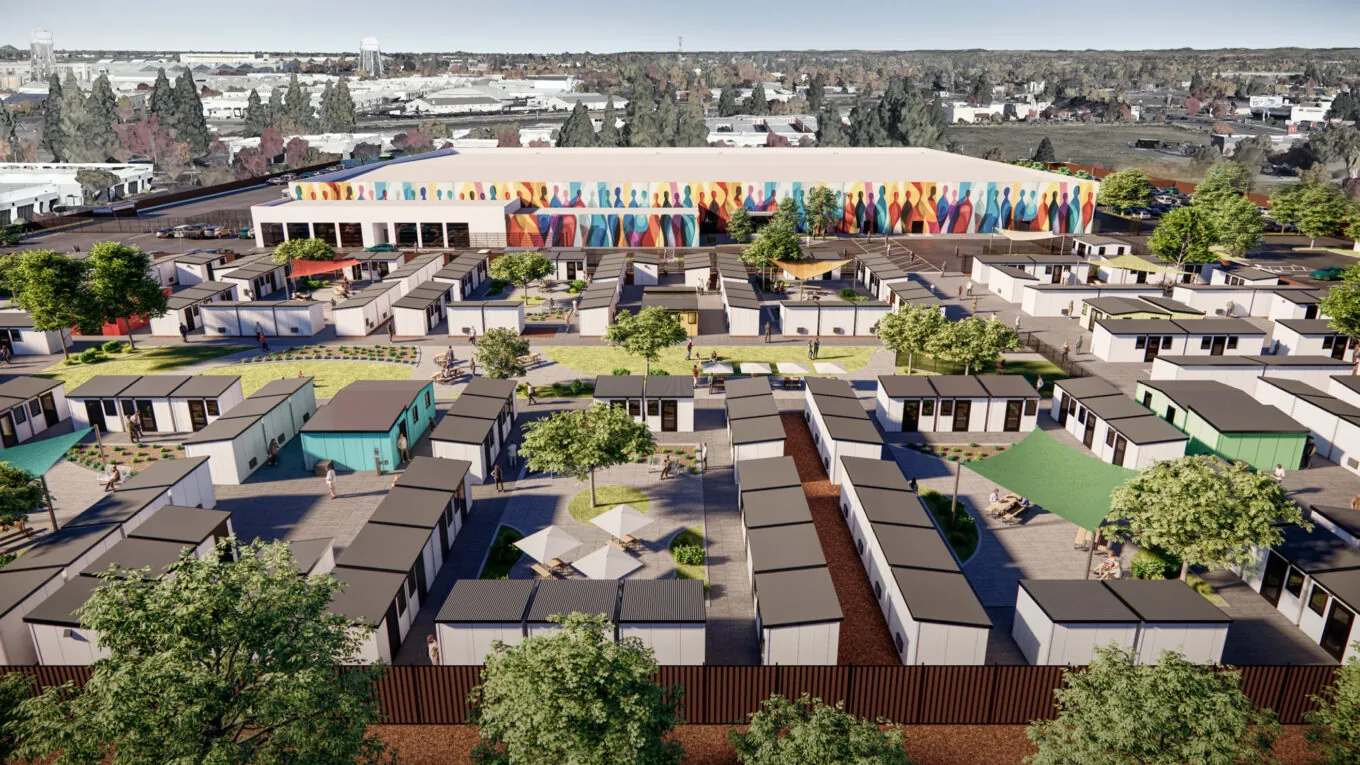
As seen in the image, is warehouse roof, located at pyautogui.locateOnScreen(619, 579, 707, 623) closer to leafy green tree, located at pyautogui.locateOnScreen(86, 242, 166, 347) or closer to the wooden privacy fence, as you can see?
the wooden privacy fence

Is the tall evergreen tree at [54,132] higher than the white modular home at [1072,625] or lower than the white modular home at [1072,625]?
higher

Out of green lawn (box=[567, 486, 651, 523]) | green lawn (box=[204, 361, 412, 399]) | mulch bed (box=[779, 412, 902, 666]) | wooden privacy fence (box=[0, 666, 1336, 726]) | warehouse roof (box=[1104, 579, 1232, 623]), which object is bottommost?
mulch bed (box=[779, 412, 902, 666])

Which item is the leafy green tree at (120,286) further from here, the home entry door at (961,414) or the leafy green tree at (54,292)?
the home entry door at (961,414)

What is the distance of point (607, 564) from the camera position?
85.8 feet

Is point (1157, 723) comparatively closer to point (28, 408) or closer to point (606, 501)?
point (606, 501)

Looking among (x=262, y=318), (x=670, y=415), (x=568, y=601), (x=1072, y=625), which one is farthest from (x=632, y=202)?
(x=1072, y=625)

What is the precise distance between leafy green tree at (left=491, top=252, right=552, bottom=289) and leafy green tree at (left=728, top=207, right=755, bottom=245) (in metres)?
27.0

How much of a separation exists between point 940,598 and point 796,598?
4.29 metres

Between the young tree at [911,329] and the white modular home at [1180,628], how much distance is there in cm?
2291

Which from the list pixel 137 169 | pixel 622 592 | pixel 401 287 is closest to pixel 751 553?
pixel 622 592

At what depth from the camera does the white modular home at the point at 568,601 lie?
22734mm

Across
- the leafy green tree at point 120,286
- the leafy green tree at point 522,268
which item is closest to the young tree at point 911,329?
the leafy green tree at point 522,268

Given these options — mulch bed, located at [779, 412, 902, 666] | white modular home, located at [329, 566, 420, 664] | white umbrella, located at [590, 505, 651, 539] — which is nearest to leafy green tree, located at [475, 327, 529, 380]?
mulch bed, located at [779, 412, 902, 666]

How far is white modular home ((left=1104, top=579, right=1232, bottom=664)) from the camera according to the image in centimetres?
2252
